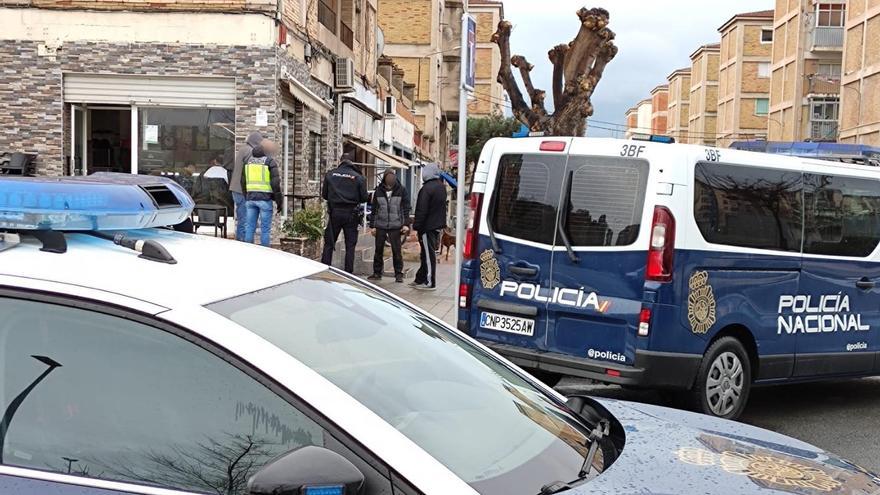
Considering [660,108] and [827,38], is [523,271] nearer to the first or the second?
[827,38]

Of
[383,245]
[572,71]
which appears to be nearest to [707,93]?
[572,71]

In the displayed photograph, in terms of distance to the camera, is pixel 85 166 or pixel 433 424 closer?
pixel 433 424

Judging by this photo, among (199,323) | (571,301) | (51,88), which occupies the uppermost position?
(51,88)

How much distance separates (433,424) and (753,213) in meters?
4.96

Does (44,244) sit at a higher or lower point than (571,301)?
higher

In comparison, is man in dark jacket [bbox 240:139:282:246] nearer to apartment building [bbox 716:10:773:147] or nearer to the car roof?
the car roof

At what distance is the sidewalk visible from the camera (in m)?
11.8

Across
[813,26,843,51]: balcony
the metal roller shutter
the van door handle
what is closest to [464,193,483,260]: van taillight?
the van door handle

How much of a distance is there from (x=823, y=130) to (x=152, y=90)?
177 ft

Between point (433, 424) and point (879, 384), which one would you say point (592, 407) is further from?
point (879, 384)

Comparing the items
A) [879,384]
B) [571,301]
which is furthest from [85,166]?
[879,384]

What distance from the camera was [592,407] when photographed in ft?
10.9

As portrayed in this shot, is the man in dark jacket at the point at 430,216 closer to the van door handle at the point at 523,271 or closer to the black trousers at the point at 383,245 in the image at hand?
the black trousers at the point at 383,245

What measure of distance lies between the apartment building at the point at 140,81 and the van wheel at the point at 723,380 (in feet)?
33.0
